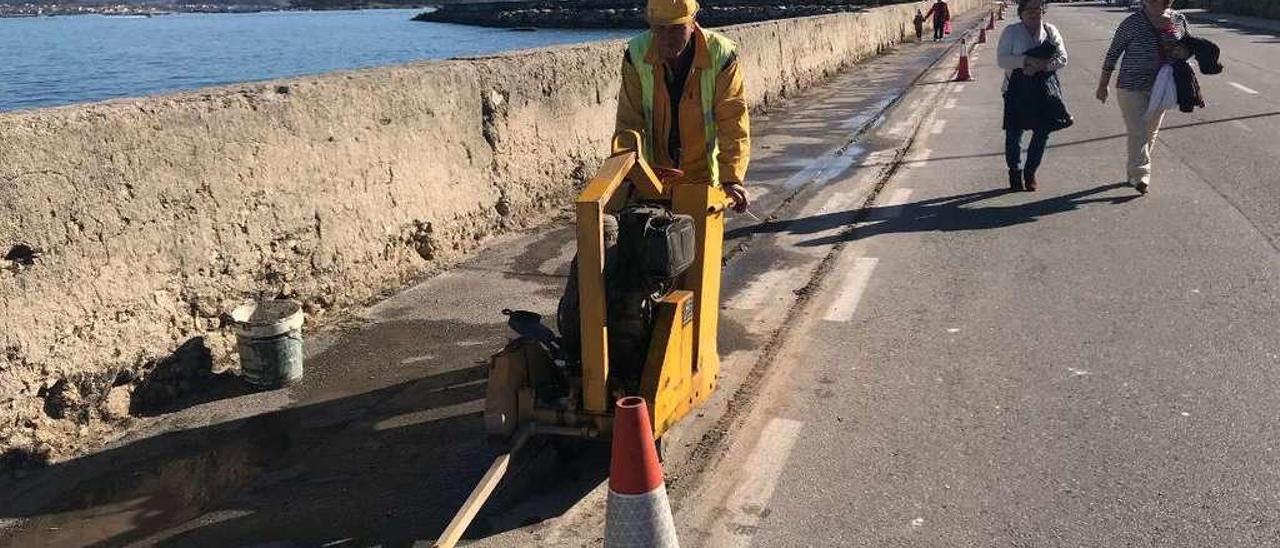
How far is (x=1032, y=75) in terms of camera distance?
31.4 feet

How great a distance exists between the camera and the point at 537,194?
9086 millimetres

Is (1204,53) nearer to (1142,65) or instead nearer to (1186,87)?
(1186,87)

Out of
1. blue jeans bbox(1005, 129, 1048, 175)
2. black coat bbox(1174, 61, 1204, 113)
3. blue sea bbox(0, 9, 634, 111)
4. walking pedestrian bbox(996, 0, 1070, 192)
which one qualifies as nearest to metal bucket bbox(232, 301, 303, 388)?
walking pedestrian bbox(996, 0, 1070, 192)

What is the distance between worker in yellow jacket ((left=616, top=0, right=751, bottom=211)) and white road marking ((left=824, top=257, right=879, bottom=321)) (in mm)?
1897

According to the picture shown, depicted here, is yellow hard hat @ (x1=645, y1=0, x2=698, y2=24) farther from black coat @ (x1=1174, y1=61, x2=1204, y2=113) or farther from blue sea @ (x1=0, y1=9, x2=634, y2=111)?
blue sea @ (x1=0, y1=9, x2=634, y2=111)

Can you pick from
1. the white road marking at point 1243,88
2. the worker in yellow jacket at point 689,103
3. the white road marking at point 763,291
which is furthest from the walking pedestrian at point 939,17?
the worker in yellow jacket at point 689,103

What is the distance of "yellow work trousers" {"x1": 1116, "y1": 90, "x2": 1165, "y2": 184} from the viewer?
9492 millimetres

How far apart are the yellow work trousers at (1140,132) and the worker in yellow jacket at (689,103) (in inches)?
243

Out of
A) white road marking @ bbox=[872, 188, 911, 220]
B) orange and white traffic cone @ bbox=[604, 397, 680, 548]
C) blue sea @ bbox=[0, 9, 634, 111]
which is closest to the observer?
orange and white traffic cone @ bbox=[604, 397, 680, 548]

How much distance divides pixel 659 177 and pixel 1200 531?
241cm

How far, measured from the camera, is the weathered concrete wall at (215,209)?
454 cm

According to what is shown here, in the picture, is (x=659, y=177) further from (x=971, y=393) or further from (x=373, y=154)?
(x=373, y=154)

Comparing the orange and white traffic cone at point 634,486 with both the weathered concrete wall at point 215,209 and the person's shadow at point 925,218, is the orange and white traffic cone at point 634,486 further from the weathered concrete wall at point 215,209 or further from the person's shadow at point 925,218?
the person's shadow at point 925,218

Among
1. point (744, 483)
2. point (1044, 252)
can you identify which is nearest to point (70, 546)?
point (744, 483)
